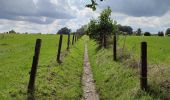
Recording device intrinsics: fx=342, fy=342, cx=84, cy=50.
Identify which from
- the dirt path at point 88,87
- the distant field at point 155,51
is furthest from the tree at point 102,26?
the dirt path at point 88,87

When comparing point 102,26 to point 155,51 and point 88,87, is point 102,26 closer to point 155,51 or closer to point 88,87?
point 155,51

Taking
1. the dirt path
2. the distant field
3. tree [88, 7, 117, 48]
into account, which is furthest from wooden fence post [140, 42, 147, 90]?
tree [88, 7, 117, 48]

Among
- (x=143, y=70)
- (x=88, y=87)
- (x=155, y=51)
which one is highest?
(x=143, y=70)

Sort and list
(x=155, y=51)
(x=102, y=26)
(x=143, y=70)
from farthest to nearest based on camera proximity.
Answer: (x=102, y=26) → (x=155, y=51) → (x=143, y=70)

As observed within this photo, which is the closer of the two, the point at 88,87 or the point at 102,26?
the point at 88,87

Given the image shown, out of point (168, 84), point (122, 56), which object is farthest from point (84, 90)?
point (122, 56)

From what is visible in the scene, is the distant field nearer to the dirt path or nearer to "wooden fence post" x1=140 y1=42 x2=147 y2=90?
the dirt path

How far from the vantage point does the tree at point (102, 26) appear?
4647 centimetres

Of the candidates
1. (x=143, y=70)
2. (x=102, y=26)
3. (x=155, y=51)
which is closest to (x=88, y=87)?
(x=143, y=70)

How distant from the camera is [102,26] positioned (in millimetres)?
47062

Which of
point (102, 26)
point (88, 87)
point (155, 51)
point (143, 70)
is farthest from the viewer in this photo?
point (102, 26)

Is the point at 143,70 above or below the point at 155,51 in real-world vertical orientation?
above

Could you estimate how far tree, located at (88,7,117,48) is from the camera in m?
46.5

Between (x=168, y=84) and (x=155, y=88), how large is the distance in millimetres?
654
